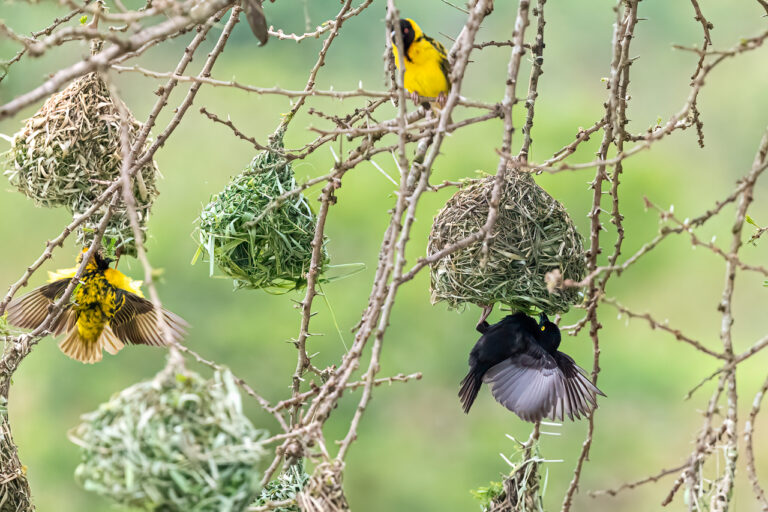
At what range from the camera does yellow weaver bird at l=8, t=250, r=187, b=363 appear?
115 inches

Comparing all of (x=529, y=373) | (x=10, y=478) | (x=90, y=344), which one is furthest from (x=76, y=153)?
(x=529, y=373)

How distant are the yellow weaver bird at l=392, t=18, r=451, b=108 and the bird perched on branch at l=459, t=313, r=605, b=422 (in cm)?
71

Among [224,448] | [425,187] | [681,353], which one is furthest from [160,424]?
[681,353]

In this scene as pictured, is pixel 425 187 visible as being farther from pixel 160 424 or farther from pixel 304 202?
pixel 304 202

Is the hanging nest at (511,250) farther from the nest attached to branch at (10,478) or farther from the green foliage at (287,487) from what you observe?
the nest attached to branch at (10,478)

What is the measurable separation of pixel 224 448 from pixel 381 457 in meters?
7.11

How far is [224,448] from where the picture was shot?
1367 mm

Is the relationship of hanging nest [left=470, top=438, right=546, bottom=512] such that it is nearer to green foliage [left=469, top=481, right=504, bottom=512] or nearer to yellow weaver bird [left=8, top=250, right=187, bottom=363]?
green foliage [left=469, top=481, right=504, bottom=512]

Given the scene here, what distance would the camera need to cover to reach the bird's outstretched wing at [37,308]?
117 inches

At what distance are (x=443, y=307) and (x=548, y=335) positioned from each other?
6.06 meters

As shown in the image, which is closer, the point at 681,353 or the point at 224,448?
the point at 224,448

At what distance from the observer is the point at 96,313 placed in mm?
2982

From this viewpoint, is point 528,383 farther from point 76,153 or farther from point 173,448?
point 76,153

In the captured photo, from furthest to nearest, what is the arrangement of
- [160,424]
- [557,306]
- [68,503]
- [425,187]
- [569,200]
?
1. [569,200]
2. [68,503]
3. [557,306]
4. [425,187]
5. [160,424]
